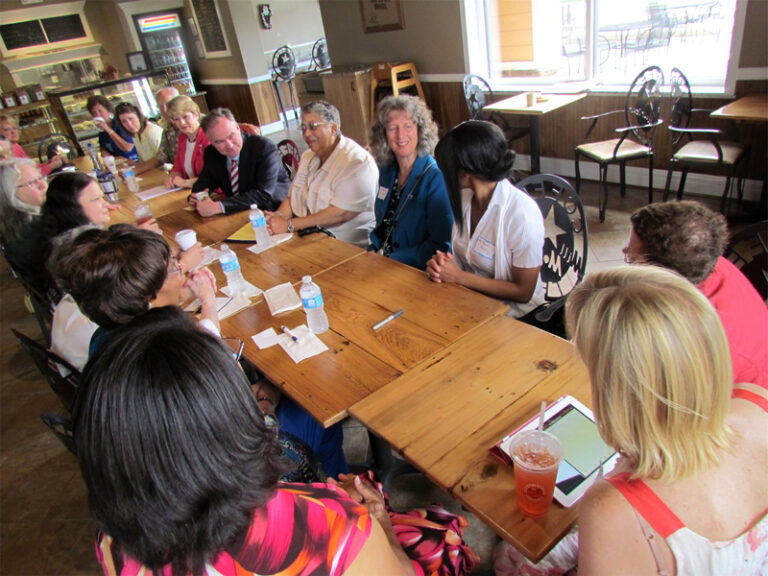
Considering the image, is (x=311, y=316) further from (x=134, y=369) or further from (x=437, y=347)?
(x=134, y=369)

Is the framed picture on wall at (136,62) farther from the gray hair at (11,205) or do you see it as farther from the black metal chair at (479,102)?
the gray hair at (11,205)

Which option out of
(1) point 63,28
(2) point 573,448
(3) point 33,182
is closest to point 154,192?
(3) point 33,182

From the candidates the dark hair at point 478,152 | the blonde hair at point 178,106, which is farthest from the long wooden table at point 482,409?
the blonde hair at point 178,106

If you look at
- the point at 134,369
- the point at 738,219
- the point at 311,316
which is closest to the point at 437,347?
the point at 311,316

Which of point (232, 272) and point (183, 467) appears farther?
point (232, 272)

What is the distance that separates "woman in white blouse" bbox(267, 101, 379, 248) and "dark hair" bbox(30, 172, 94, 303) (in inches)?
36.2

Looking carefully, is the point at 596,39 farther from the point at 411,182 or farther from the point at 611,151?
the point at 411,182

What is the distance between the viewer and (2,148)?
173 inches

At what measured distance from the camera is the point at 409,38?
555 cm

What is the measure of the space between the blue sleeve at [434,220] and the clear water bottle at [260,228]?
28.9 inches

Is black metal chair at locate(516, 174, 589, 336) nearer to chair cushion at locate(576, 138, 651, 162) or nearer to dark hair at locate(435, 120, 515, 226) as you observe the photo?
dark hair at locate(435, 120, 515, 226)

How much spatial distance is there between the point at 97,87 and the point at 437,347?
6.62 m

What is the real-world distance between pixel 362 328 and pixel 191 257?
1.08m

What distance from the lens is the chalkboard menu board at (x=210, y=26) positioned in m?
8.16
